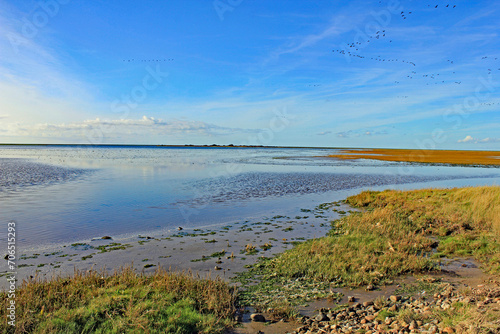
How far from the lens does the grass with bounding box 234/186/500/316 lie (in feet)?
30.2

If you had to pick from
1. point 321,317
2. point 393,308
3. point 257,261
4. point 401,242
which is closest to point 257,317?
point 321,317

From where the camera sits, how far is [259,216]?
1841 centimetres

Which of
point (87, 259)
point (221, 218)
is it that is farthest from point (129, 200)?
point (87, 259)

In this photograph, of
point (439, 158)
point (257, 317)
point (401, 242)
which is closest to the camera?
point (257, 317)

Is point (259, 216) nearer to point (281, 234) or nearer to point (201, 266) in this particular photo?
point (281, 234)

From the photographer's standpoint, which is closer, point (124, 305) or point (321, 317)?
point (124, 305)

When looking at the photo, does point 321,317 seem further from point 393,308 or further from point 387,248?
point 387,248

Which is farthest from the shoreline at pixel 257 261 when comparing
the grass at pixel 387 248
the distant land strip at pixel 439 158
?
the distant land strip at pixel 439 158

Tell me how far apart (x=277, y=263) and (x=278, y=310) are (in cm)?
314

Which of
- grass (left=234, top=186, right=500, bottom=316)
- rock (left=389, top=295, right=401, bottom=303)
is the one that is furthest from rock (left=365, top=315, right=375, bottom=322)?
grass (left=234, top=186, right=500, bottom=316)

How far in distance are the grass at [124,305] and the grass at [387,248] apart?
1.33m

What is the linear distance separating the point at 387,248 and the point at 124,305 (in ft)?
29.1

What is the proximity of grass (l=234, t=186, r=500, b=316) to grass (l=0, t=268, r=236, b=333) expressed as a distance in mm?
1332

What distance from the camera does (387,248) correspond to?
36.9 feet
